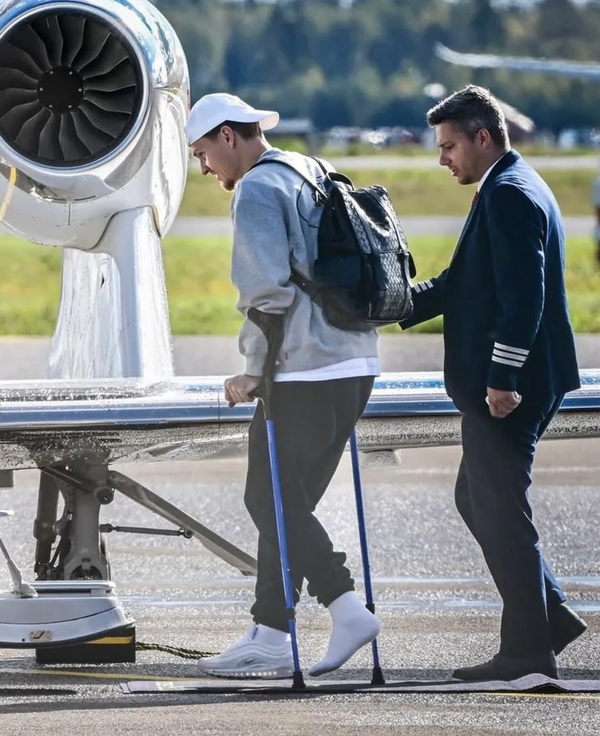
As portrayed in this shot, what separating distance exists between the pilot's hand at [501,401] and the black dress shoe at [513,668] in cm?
77

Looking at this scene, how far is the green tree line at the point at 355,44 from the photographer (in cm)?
10769

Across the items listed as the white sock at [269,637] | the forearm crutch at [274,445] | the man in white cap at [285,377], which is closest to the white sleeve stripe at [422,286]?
the man in white cap at [285,377]

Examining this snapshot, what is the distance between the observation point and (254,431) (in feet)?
17.6

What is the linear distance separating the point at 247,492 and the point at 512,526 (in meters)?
0.83

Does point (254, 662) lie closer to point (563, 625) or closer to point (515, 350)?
point (563, 625)

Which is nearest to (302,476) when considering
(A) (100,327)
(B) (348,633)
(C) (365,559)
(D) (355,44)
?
(C) (365,559)

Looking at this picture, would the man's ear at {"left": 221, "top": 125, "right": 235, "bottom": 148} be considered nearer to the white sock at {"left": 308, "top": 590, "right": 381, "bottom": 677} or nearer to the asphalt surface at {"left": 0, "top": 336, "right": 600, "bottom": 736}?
the white sock at {"left": 308, "top": 590, "right": 381, "bottom": 677}

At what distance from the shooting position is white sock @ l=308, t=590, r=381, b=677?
5.15 meters

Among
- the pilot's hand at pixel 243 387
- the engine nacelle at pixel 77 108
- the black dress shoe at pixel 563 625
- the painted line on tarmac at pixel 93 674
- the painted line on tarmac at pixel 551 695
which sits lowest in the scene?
the painted line on tarmac at pixel 551 695

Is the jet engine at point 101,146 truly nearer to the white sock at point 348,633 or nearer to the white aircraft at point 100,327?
the white aircraft at point 100,327

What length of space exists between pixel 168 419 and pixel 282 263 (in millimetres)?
955

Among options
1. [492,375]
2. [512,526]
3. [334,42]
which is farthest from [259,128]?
[334,42]

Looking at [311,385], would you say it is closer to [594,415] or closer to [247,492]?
[247,492]

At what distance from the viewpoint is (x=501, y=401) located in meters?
5.09
